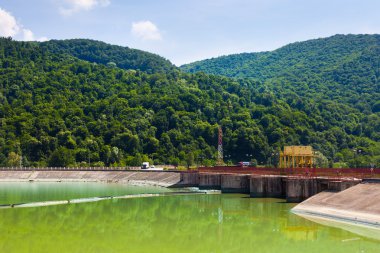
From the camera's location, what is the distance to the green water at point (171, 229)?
116 feet

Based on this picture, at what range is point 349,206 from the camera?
44.8m

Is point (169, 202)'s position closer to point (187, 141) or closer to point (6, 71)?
point (187, 141)

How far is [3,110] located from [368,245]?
14359cm

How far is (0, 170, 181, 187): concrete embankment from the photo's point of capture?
10000 cm

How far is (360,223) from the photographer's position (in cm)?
4084

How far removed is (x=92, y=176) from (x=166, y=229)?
70.4m

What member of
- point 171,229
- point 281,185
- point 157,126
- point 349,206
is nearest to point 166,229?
point 171,229

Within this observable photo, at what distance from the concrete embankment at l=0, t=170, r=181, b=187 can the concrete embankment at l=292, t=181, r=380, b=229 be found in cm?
4944

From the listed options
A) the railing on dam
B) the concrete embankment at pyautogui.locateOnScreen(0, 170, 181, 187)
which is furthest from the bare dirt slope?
the concrete embankment at pyautogui.locateOnScreen(0, 170, 181, 187)

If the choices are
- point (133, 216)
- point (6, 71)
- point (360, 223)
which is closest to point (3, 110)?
point (6, 71)

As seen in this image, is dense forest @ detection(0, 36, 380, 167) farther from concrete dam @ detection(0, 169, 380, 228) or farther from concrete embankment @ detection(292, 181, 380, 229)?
concrete embankment @ detection(292, 181, 380, 229)

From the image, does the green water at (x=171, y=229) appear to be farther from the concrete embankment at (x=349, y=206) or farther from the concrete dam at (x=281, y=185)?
the concrete dam at (x=281, y=185)

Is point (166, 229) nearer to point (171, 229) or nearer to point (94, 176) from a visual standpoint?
point (171, 229)

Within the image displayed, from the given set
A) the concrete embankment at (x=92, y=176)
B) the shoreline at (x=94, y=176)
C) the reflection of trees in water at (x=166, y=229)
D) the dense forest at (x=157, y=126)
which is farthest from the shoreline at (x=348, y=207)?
the dense forest at (x=157, y=126)
